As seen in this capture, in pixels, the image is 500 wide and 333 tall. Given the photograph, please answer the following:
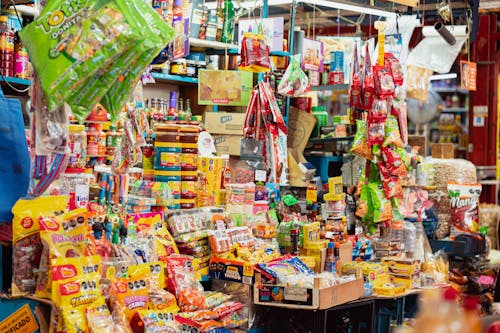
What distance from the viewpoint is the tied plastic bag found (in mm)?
5938

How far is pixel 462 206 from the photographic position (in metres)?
7.44

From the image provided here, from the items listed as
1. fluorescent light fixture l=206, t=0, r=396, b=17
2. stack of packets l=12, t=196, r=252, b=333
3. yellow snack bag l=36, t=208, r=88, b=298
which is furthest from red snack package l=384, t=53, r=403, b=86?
yellow snack bag l=36, t=208, r=88, b=298

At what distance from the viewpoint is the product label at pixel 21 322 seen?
3.68m

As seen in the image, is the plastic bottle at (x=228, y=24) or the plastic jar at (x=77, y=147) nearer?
the plastic jar at (x=77, y=147)

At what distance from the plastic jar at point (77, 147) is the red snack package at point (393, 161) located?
2829 mm

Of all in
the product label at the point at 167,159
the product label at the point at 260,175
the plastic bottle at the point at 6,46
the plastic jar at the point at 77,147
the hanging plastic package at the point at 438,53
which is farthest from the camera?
the hanging plastic package at the point at 438,53

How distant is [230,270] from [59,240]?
4.65 ft

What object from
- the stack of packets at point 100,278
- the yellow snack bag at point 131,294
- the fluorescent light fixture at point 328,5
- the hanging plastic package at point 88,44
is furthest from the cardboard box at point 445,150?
the hanging plastic package at point 88,44

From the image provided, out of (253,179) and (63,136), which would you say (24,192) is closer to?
(63,136)

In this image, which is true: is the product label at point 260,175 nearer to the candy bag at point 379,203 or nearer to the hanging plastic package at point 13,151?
the candy bag at point 379,203

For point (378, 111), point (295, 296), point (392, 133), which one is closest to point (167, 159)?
point (295, 296)

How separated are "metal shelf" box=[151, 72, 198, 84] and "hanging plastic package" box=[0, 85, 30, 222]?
2112 mm

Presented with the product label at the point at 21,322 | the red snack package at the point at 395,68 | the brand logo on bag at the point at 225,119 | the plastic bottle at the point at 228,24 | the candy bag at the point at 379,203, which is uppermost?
the plastic bottle at the point at 228,24

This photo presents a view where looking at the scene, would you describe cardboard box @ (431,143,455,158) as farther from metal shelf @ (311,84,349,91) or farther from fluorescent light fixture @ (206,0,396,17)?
metal shelf @ (311,84,349,91)
